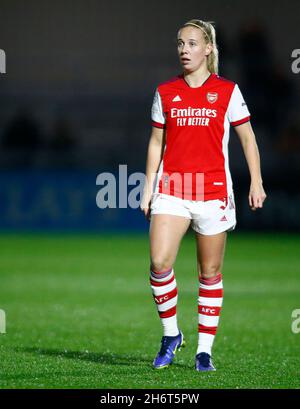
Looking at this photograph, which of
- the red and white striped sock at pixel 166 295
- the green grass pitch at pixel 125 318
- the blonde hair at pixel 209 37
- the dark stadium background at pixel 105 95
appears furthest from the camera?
the dark stadium background at pixel 105 95

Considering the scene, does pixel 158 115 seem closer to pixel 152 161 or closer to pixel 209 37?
pixel 152 161

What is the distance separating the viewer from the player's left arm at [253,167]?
5.98 meters

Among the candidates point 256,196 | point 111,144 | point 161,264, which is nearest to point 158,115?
point 256,196

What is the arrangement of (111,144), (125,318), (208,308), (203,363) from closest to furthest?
(203,363) → (208,308) → (125,318) → (111,144)

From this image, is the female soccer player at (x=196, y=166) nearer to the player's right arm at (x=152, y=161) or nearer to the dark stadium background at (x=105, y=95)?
the player's right arm at (x=152, y=161)

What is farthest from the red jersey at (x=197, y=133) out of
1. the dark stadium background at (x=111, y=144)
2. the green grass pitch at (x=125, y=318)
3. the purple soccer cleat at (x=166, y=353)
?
the dark stadium background at (x=111, y=144)

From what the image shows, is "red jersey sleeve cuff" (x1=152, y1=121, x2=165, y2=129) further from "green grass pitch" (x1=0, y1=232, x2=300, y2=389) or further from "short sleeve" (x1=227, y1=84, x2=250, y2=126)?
"green grass pitch" (x1=0, y1=232, x2=300, y2=389)

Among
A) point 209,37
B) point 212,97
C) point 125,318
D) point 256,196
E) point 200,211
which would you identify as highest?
point 209,37

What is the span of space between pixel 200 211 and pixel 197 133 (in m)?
0.51

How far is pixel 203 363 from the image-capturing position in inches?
240

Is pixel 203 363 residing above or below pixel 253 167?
below

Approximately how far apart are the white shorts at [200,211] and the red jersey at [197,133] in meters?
0.04
